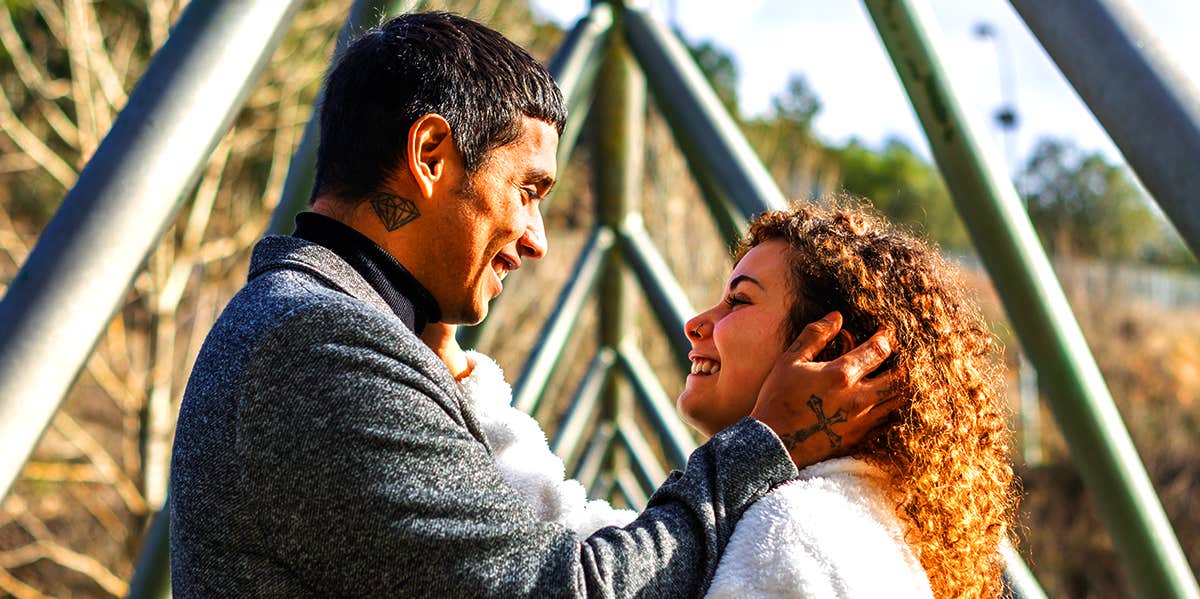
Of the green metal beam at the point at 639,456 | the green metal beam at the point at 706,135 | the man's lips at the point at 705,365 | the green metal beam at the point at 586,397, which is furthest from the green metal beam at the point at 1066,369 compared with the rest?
the green metal beam at the point at 639,456

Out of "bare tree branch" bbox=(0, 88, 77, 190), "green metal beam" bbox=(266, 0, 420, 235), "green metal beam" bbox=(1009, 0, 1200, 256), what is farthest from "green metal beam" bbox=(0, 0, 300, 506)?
"bare tree branch" bbox=(0, 88, 77, 190)

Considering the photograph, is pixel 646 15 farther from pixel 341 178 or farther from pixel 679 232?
pixel 679 232

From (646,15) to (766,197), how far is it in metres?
1.09

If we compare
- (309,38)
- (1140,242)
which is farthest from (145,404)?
(1140,242)

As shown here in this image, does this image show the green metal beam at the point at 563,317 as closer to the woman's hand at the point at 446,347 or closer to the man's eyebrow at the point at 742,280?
the woman's hand at the point at 446,347

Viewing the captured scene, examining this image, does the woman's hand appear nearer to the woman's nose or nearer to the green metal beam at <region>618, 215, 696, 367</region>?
the woman's nose

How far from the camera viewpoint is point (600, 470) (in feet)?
24.4

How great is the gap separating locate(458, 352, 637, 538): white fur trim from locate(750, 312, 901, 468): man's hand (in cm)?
26

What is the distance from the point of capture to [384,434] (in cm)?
131

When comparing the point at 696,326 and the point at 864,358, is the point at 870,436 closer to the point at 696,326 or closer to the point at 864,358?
the point at 864,358

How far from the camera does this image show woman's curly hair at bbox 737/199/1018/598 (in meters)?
1.68

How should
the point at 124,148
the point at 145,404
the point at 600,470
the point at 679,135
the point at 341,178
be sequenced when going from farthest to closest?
the point at 145,404 < the point at 600,470 < the point at 679,135 < the point at 341,178 < the point at 124,148

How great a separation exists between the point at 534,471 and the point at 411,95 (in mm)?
561

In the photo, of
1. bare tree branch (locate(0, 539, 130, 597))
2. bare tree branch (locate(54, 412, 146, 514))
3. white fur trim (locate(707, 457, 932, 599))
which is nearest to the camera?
white fur trim (locate(707, 457, 932, 599))
